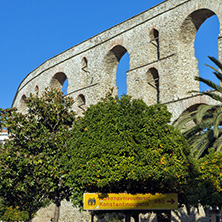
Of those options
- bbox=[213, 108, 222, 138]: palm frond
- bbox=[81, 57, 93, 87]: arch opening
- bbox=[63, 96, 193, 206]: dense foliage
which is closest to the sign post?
bbox=[63, 96, 193, 206]: dense foliage

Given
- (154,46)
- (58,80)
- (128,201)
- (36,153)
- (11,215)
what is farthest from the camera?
→ (58,80)

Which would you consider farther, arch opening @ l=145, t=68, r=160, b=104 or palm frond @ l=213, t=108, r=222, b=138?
arch opening @ l=145, t=68, r=160, b=104

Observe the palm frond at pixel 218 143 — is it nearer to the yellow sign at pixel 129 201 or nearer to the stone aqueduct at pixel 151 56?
the yellow sign at pixel 129 201

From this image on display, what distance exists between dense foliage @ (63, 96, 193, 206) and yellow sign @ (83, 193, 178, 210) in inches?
13.3

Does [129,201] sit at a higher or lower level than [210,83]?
lower

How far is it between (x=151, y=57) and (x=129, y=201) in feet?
39.4

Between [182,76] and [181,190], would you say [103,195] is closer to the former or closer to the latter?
[181,190]

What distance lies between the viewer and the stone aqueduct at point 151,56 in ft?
65.4

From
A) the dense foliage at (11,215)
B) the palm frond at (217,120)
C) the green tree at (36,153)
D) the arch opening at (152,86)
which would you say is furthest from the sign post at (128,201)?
the dense foliage at (11,215)

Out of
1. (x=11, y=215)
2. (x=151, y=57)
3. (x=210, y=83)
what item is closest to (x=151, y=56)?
(x=151, y=57)

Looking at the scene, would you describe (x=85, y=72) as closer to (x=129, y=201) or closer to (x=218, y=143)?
(x=218, y=143)

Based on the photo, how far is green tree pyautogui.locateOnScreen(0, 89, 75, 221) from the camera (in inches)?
529

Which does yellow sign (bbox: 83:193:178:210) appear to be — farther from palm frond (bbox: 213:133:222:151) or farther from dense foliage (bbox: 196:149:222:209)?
palm frond (bbox: 213:133:222:151)

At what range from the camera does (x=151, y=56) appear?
21.9 m
